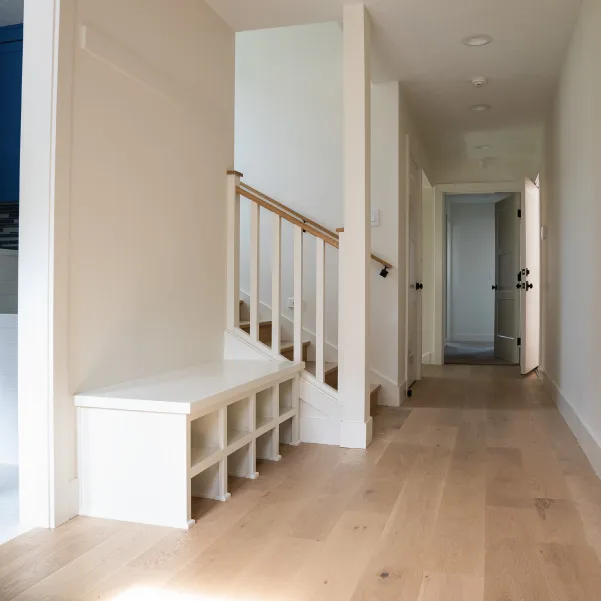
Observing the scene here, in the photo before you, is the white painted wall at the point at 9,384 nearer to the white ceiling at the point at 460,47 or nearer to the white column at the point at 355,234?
the white column at the point at 355,234

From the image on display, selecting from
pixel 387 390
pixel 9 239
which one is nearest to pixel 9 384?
pixel 9 239

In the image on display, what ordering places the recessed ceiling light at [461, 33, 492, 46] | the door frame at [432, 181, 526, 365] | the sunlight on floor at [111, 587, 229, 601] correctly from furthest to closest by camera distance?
the door frame at [432, 181, 526, 365] → the recessed ceiling light at [461, 33, 492, 46] → the sunlight on floor at [111, 587, 229, 601]

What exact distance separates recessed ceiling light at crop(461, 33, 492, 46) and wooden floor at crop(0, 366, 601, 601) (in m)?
2.36

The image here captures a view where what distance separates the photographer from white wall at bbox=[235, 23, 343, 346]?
185 inches

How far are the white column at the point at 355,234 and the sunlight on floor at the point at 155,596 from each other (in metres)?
1.71

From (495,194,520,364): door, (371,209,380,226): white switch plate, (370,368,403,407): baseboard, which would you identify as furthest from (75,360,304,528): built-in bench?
(495,194,520,364): door

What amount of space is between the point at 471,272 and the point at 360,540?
877 cm

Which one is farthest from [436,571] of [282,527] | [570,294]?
[570,294]

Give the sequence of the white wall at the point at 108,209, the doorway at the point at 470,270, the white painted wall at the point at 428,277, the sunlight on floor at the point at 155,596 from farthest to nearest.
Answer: the doorway at the point at 470,270, the white painted wall at the point at 428,277, the white wall at the point at 108,209, the sunlight on floor at the point at 155,596

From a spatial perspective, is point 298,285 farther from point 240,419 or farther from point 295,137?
point 295,137

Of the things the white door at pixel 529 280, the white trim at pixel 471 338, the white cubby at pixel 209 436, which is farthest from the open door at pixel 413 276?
the white trim at pixel 471 338

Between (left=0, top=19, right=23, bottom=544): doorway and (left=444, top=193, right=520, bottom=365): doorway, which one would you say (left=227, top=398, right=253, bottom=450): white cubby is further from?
(left=444, top=193, right=520, bottom=365): doorway

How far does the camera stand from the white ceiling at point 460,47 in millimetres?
3311

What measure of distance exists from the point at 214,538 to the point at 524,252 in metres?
5.47
